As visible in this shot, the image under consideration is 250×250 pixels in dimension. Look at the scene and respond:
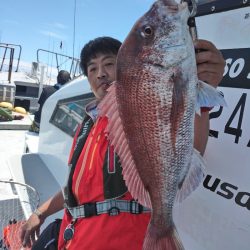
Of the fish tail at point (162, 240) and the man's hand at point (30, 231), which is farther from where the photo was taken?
the man's hand at point (30, 231)

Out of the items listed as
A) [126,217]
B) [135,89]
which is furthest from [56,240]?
[135,89]

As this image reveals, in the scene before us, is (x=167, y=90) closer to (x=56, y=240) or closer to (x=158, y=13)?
(x=158, y=13)

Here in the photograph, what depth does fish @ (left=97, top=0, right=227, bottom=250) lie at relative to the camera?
1165mm

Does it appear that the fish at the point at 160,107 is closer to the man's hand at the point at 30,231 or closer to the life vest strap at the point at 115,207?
the life vest strap at the point at 115,207

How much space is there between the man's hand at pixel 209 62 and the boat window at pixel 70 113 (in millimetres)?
2552

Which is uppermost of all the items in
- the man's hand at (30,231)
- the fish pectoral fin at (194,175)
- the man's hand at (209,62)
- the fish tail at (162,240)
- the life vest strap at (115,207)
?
the man's hand at (209,62)

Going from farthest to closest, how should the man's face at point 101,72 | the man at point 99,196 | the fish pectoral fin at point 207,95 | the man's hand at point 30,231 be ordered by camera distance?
the man's hand at point 30,231, the man's face at point 101,72, the man at point 99,196, the fish pectoral fin at point 207,95

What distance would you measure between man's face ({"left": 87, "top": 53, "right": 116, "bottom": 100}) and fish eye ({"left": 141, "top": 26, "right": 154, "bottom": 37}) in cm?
78

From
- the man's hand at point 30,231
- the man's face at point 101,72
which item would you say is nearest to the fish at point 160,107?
the man's face at point 101,72

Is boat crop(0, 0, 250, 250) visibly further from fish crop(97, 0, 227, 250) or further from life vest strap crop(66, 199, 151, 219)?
fish crop(97, 0, 227, 250)

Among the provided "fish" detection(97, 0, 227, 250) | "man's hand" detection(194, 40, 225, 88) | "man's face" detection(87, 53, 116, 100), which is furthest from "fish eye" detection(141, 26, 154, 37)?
"man's face" detection(87, 53, 116, 100)

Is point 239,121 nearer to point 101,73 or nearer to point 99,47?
point 101,73

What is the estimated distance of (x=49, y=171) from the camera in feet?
15.9

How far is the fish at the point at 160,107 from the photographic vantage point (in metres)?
1.17
